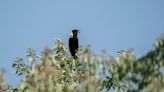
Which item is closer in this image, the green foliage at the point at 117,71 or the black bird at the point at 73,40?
the green foliage at the point at 117,71

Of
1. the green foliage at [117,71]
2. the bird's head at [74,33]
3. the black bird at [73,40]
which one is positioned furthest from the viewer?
the bird's head at [74,33]

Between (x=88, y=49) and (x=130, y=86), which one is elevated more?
(x=88, y=49)

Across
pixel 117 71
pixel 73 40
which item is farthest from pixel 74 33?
pixel 117 71

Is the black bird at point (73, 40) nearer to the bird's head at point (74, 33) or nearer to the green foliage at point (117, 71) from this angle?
the bird's head at point (74, 33)

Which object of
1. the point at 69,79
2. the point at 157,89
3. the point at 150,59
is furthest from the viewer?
the point at 69,79

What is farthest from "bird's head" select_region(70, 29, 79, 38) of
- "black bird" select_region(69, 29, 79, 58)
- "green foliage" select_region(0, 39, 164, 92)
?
"green foliage" select_region(0, 39, 164, 92)

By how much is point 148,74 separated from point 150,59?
0.91 ft

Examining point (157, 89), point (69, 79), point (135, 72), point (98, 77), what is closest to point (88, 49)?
point (98, 77)

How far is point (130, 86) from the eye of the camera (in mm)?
8500

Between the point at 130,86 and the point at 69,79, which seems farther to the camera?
the point at 69,79

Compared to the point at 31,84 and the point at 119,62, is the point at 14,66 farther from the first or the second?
the point at 119,62

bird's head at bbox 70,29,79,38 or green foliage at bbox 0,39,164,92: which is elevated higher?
bird's head at bbox 70,29,79,38

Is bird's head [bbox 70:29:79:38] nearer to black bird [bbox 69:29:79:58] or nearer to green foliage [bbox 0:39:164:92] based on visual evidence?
black bird [bbox 69:29:79:58]

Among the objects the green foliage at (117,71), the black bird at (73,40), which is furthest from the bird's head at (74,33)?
the green foliage at (117,71)
